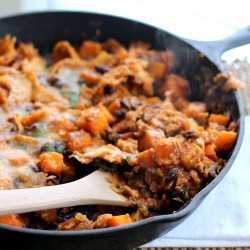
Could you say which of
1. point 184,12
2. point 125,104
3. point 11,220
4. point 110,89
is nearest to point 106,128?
point 125,104

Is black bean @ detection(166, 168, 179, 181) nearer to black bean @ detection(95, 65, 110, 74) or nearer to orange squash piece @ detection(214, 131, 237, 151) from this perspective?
orange squash piece @ detection(214, 131, 237, 151)

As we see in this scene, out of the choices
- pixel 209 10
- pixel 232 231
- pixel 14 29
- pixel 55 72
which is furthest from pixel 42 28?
pixel 232 231

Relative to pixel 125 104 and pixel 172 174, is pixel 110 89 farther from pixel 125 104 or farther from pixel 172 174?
pixel 172 174

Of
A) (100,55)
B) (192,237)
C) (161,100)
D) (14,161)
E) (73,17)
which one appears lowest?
(192,237)

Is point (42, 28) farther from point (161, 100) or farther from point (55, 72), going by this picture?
point (161, 100)

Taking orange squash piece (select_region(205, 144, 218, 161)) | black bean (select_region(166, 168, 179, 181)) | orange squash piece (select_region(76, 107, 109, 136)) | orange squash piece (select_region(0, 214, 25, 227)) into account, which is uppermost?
orange squash piece (select_region(76, 107, 109, 136))

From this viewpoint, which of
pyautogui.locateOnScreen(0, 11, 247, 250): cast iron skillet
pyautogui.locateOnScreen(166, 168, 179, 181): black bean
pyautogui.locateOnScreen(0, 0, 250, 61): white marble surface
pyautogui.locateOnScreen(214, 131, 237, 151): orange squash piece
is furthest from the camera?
pyautogui.locateOnScreen(0, 0, 250, 61): white marble surface

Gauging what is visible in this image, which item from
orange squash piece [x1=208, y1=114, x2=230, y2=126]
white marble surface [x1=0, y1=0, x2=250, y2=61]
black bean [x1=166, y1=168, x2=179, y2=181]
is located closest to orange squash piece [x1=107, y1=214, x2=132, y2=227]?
black bean [x1=166, y1=168, x2=179, y2=181]
